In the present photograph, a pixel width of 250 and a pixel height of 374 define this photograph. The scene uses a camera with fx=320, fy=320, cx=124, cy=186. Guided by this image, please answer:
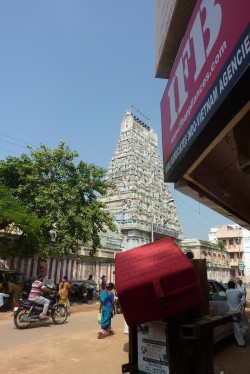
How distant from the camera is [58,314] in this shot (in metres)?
11.4

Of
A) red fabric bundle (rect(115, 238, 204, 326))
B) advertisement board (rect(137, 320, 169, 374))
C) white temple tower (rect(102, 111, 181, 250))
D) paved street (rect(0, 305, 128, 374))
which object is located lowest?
paved street (rect(0, 305, 128, 374))

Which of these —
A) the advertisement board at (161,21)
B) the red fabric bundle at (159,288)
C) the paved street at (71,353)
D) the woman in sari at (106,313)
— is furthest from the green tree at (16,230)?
the red fabric bundle at (159,288)

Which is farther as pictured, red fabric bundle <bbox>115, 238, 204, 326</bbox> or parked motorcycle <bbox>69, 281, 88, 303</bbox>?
parked motorcycle <bbox>69, 281, 88, 303</bbox>

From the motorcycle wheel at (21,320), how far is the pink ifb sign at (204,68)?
789 centimetres

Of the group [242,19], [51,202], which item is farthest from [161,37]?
[51,202]

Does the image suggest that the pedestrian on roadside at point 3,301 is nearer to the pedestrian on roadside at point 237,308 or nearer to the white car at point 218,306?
the white car at point 218,306

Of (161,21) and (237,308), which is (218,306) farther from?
(161,21)

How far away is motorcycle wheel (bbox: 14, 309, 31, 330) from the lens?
10086 mm

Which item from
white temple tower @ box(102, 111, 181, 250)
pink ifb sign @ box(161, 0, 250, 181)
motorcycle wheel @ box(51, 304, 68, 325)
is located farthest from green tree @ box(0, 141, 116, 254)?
white temple tower @ box(102, 111, 181, 250)

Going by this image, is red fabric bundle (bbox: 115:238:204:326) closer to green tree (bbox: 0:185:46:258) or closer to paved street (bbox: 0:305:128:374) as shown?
paved street (bbox: 0:305:128:374)

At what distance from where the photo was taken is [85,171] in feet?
63.0

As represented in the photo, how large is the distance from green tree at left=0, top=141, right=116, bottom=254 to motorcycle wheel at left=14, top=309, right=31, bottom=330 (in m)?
6.78

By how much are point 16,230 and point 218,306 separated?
11.1 meters

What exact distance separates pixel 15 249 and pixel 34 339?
774 cm
